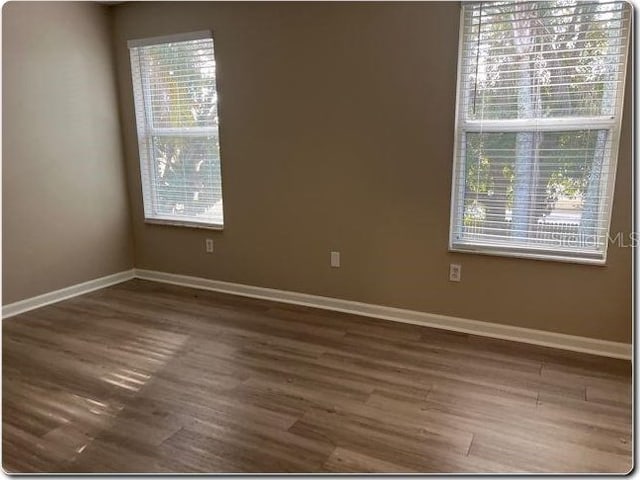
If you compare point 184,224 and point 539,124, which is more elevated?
point 539,124

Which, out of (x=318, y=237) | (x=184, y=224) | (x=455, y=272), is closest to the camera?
(x=455, y=272)

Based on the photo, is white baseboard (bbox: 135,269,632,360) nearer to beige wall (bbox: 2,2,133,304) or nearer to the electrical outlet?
the electrical outlet

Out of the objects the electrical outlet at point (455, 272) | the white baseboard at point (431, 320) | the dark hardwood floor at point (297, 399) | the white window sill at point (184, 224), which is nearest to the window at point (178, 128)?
the white window sill at point (184, 224)

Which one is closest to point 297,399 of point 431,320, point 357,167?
point 431,320

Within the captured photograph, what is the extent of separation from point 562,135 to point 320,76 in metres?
1.60

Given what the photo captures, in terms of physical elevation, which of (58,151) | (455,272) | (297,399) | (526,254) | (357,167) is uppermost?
(58,151)

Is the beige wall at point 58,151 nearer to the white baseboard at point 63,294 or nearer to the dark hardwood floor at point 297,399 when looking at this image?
the white baseboard at point 63,294

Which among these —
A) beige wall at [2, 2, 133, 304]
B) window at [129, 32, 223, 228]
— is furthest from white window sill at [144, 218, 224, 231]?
beige wall at [2, 2, 133, 304]

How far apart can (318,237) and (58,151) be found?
7.15 feet

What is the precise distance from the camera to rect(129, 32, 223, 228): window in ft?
12.6

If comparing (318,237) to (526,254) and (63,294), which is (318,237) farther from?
(63,294)

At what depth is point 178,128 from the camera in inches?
159

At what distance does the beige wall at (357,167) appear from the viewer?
296 cm

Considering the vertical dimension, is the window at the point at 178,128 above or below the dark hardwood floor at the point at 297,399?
above
